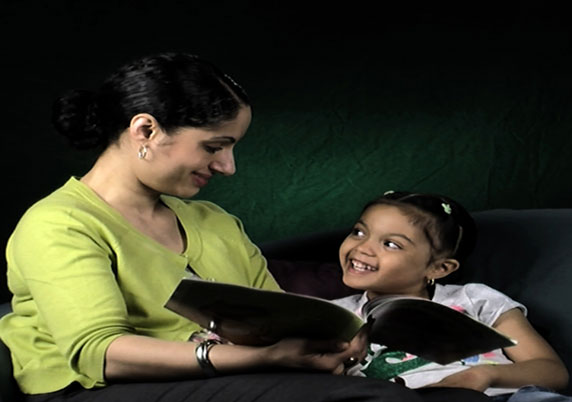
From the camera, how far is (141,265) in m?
1.74

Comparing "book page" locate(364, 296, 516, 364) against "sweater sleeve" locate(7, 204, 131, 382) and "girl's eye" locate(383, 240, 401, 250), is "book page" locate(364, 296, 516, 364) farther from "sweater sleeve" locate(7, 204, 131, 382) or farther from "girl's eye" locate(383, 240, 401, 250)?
"girl's eye" locate(383, 240, 401, 250)

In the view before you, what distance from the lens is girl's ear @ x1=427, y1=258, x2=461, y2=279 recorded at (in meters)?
2.22

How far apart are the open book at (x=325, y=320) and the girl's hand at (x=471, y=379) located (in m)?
0.19

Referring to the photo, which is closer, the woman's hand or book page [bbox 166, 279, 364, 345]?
book page [bbox 166, 279, 364, 345]

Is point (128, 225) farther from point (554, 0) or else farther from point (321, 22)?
point (554, 0)

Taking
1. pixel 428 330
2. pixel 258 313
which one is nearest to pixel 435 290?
pixel 428 330

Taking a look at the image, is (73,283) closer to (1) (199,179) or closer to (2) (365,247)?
(1) (199,179)

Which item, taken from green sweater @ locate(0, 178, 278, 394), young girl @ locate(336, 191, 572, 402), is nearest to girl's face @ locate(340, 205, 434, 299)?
young girl @ locate(336, 191, 572, 402)

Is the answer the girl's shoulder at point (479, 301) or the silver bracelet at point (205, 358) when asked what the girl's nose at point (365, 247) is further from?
the silver bracelet at point (205, 358)

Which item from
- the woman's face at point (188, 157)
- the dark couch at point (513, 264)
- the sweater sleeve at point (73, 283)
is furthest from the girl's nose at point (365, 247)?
the sweater sleeve at point (73, 283)

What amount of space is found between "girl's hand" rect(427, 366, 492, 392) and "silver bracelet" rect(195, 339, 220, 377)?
0.48m

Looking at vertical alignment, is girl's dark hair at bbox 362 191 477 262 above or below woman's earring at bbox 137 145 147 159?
below

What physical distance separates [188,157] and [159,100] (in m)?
0.11

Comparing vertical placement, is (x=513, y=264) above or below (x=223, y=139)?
below
